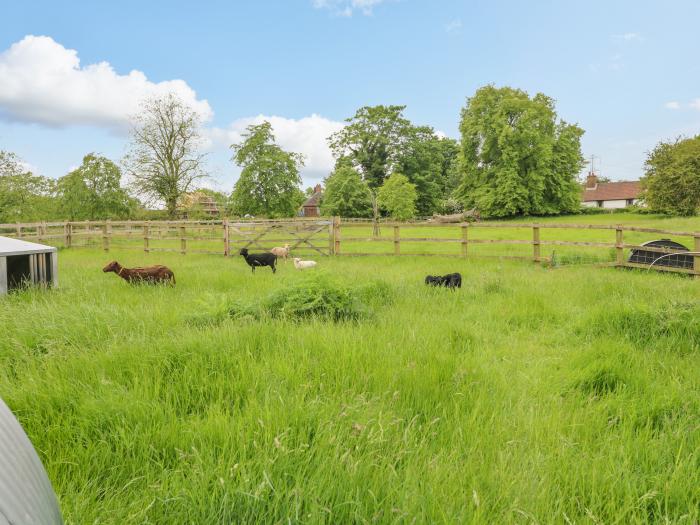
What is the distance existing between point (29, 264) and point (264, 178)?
128 ft

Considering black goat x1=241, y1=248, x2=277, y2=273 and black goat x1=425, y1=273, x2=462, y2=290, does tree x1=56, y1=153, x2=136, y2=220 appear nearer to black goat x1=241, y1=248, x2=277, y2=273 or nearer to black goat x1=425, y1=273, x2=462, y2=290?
black goat x1=241, y1=248, x2=277, y2=273

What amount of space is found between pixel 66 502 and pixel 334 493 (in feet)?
3.91

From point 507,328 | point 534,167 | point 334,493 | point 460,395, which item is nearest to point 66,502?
point 334,493

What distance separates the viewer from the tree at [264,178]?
1758 inches

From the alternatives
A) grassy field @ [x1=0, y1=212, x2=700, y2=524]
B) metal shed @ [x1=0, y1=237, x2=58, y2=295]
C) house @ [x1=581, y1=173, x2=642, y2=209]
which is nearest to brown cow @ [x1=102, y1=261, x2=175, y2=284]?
metal shed @ [x1=0, y1=237, x2=58, y2=295]

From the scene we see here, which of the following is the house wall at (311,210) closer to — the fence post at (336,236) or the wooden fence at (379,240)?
the wooden fence at (379,240)

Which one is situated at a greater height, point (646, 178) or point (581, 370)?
point (646, 178)

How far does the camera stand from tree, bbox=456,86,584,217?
146 ft

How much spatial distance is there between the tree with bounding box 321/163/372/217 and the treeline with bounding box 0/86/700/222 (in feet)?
0.45

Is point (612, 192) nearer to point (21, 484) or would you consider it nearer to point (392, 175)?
point (392, 175)

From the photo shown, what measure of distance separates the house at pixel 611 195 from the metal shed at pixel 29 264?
7903cm

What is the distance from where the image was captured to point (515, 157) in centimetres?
4478

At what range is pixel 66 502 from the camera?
1.77 meters

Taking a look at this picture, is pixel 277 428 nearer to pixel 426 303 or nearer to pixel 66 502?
pixel 66 502
